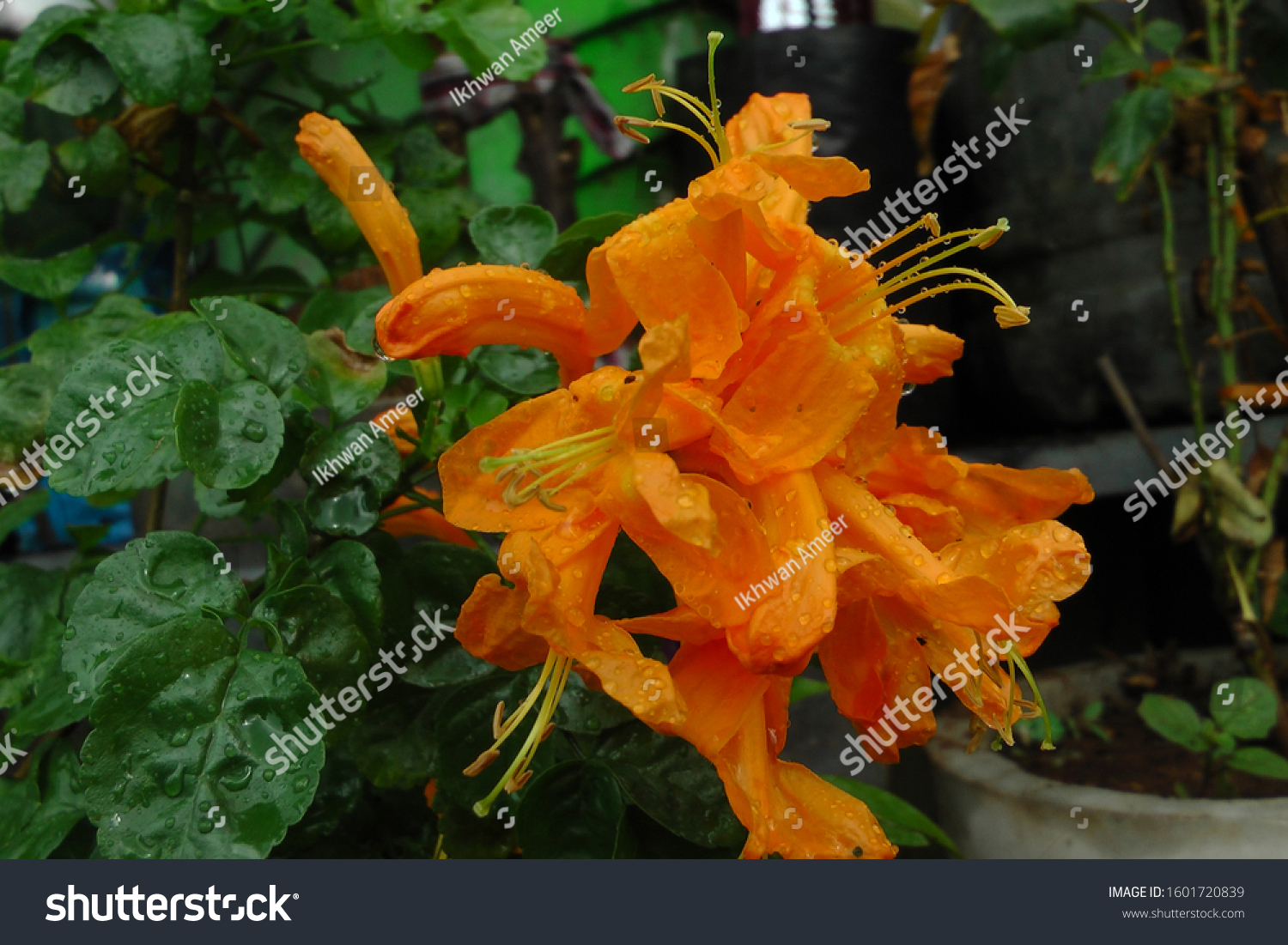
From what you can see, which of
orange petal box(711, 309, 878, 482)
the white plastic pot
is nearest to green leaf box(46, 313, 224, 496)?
orange petal box(711, 309, 878, 482)

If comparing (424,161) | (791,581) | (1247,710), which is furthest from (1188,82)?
(791,581)

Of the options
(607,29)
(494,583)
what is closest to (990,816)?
(494,583)

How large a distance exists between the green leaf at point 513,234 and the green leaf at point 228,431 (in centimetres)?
13

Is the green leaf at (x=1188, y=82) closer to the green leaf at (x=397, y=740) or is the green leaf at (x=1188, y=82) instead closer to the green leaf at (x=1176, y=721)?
the green leaf at (x=1176, y=721)

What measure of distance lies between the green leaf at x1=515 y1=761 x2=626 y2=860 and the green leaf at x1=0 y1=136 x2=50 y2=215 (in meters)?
0.46

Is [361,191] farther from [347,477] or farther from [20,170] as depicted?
[20,170]

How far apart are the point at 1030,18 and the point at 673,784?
767mm

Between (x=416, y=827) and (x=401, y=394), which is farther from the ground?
(x=401, y=394)

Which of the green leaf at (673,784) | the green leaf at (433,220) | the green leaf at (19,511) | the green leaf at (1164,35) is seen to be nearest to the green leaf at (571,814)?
the green leaf at (673,784)

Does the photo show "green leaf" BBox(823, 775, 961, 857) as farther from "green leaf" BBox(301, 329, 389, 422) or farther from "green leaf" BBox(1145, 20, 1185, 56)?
"green leaf" BBox(1145, 20, 1185, 56)
